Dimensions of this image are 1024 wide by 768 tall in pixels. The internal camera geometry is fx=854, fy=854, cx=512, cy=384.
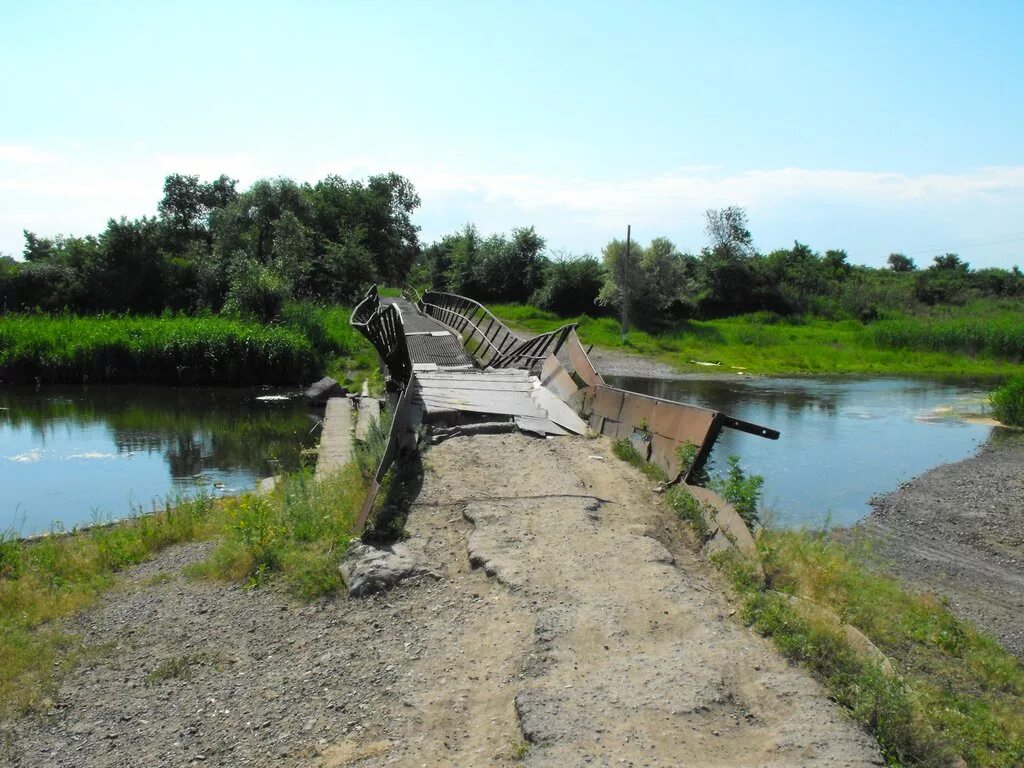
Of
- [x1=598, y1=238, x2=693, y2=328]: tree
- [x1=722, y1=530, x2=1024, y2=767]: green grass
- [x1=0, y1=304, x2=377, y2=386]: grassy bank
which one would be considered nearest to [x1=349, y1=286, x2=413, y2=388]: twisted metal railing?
[x1=722, y1=530, x2=1024, y2=767]: green grass

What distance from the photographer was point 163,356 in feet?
85.9

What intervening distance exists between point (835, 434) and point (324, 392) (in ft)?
42.6

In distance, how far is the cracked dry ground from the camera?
4188 millimetres

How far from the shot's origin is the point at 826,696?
14.7ft

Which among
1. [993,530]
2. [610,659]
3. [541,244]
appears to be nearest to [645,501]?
[610,659]

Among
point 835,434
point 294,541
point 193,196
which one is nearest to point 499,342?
point 835,434

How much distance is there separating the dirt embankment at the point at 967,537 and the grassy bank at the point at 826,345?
17.7 m

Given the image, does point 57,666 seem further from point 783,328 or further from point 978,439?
point 783,328

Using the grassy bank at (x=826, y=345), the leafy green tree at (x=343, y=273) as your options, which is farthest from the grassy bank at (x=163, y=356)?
the grassy bank at (x=826, y=345)

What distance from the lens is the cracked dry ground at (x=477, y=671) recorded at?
4188mm

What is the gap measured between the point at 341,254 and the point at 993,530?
33.8 m

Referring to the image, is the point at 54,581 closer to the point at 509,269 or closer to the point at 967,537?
the point at 967,537

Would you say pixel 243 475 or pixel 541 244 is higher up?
pixel 541 244

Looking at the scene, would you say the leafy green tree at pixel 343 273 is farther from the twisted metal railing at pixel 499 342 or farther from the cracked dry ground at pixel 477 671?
the cracked dry ground at pixel 477 671
